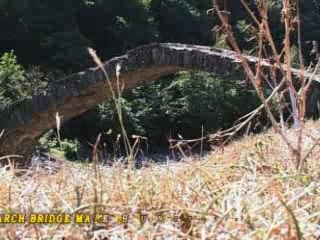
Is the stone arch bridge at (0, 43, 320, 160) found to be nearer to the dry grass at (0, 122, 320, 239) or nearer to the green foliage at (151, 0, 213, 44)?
the dry grass at (0, 122, 320, 239)

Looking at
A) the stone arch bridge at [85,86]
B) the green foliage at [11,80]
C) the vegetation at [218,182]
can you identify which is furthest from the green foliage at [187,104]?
the vegetation at [218,182]

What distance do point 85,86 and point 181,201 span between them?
717 cm

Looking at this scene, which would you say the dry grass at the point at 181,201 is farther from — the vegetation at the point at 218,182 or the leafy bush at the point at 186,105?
the leafy bush at the point at 186,105

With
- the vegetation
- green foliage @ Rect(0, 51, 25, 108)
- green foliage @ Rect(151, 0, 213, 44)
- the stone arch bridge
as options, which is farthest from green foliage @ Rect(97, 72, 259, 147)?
the vegetation

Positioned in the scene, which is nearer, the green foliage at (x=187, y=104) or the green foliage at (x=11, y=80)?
the green foliage at (x=11, y=80)

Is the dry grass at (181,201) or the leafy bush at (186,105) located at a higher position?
the dry grass at (181,201)

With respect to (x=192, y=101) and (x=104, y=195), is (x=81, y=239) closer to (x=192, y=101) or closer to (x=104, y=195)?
(x=104, y=195)

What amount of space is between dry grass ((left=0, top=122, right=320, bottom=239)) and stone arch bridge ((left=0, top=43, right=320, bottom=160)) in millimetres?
6642

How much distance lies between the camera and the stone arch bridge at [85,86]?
8047 mm

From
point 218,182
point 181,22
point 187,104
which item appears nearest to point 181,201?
point 218,182

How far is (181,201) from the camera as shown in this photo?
1.03 metres

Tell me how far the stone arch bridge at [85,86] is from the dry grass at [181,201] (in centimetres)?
664

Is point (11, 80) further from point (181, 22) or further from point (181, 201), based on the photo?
point (181, 201)

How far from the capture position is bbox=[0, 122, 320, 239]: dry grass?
2.95 ft
